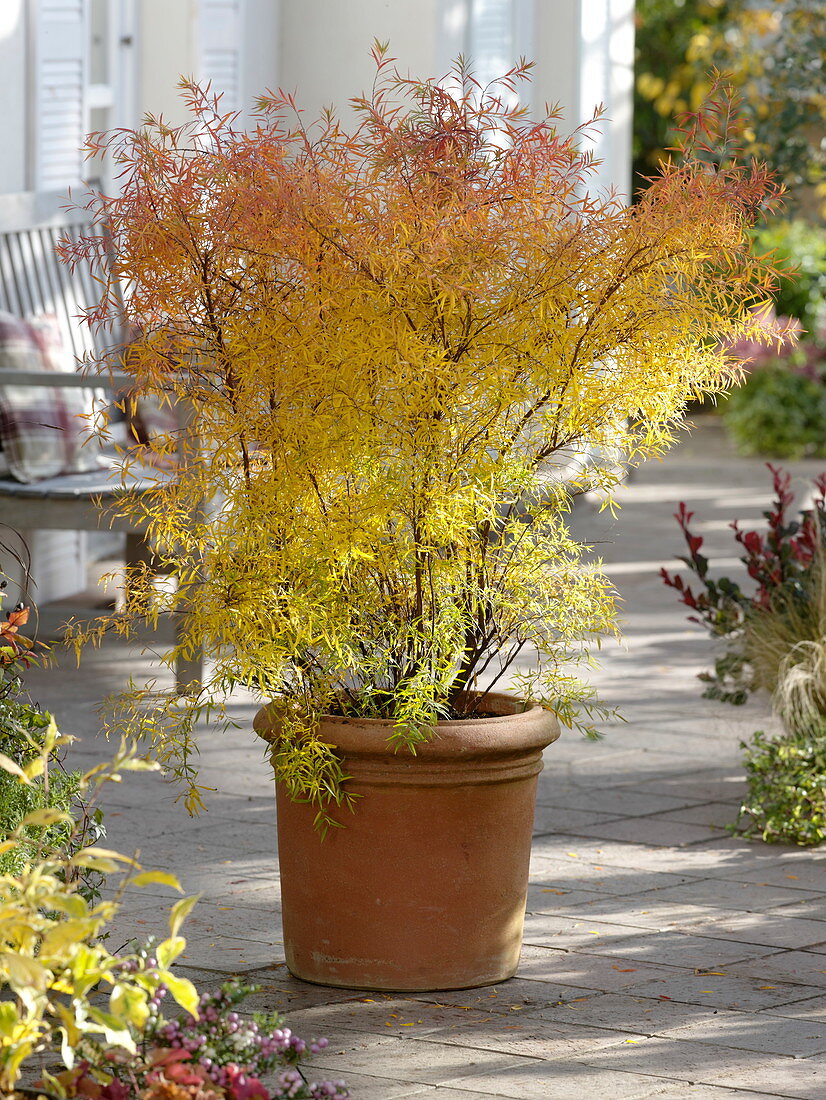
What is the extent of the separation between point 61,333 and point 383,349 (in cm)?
430

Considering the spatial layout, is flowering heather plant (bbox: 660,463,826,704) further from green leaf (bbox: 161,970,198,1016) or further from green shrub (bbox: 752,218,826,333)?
green shrub (bbox: 752,218,826,333)

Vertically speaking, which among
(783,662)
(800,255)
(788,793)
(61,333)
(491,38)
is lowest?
(788,793)

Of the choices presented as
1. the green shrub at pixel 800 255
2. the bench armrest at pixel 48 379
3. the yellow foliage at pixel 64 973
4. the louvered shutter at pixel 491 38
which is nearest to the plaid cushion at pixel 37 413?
the bench armrest at pixel 48 379

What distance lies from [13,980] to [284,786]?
1.29 m

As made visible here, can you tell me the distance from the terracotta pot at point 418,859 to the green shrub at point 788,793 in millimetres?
1376

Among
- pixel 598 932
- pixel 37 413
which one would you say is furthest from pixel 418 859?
pixel 37 413

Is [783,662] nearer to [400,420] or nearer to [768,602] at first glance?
[768,602]

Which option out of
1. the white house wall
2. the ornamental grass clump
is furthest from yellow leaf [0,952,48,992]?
the white house wall

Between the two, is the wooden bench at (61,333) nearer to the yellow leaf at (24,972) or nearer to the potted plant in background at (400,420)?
the potted plant in background at (400,420)

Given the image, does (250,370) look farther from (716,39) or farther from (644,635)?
(716,39)

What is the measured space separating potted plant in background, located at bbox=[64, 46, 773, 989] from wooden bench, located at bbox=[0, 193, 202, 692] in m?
2.29

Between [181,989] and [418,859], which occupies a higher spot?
[181,989]

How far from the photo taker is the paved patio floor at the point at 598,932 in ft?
10.3

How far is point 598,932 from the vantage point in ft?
12.9
